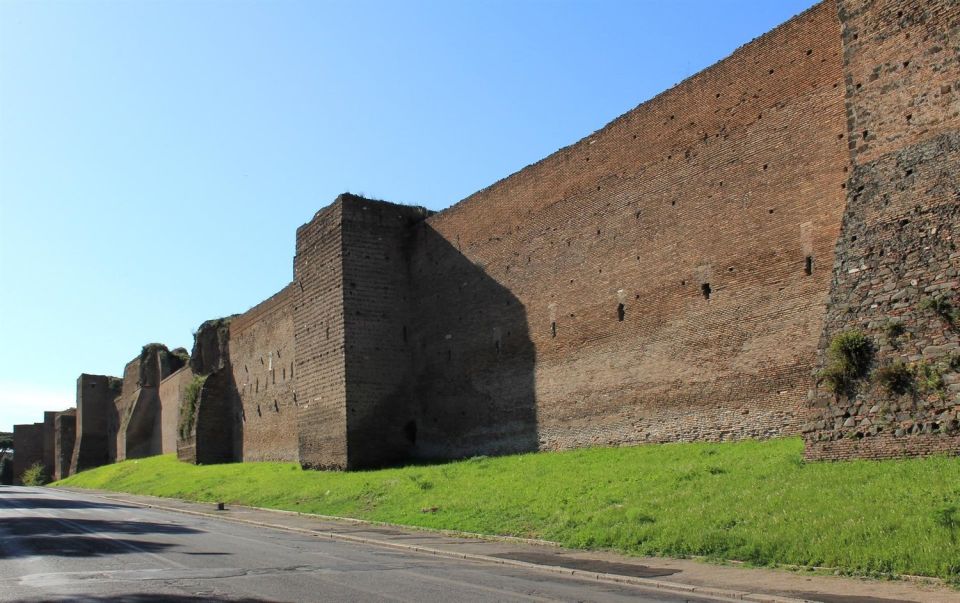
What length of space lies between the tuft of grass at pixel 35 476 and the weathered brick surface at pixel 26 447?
95.8 inches

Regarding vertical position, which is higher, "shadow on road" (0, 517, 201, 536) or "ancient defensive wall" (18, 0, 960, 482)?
"ancient defensive wall" (18, 0, 960, 482)

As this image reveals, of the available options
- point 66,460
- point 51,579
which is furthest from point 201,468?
point 66,460

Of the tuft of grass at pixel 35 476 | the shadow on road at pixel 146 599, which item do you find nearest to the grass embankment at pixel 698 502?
the shadow on road at pixel 146 599

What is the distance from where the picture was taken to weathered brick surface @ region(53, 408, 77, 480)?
Result: 230 ft

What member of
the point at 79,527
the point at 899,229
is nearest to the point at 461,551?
the point at 899,229

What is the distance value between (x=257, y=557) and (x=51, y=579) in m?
3.03

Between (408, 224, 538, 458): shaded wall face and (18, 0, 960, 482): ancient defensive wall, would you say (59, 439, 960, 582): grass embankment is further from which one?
(408, 224, 538, 458): shaded wall face

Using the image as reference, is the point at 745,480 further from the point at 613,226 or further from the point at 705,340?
the point at 613,226

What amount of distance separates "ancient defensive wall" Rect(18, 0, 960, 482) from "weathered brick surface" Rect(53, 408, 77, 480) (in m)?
44.8

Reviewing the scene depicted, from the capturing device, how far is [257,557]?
1195 cm

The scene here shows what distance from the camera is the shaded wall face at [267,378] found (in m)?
34.8

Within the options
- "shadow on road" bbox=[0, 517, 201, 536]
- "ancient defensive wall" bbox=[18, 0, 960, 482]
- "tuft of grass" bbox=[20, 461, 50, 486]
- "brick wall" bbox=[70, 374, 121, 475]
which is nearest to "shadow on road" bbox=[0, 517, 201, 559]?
"shadow on road" bbox=[0, 517, 201, 536]

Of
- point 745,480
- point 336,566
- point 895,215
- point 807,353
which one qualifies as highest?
point 895,215

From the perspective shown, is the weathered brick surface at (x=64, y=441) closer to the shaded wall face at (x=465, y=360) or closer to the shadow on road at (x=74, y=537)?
the shaded wall face at (x=465, y=360)
